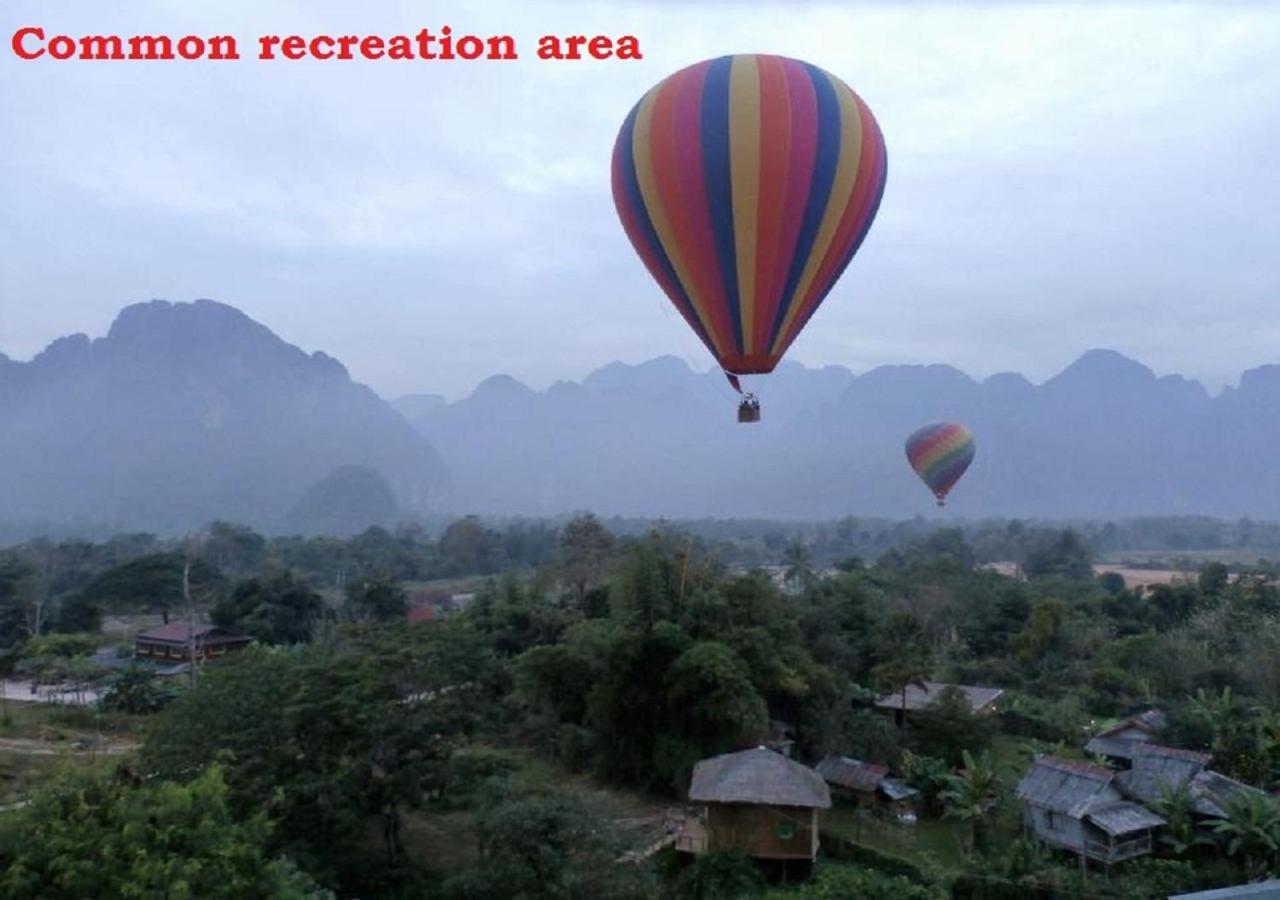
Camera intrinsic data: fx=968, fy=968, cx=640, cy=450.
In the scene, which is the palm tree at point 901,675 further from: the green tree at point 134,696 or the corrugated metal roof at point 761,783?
the green tree at point 134,696

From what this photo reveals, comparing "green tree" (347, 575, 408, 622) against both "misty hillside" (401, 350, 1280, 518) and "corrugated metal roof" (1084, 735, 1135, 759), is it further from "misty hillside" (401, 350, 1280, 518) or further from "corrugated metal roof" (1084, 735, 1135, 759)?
"misty hillside" (401, 350, 1280, 518)

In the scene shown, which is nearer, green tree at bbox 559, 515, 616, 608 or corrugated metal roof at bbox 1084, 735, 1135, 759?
corrugated metal roof at bbox 1084, 735, 1135, 759

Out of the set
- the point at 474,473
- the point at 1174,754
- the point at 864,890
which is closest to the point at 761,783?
the point at 864,890

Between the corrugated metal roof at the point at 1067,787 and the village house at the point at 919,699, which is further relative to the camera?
the village house at the point at 919,699

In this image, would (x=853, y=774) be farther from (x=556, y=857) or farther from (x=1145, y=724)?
(x=556, y=857)

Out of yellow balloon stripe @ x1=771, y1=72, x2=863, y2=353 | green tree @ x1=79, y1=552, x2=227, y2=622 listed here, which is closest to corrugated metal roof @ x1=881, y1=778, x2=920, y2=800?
yellow balloon stripe @ x1=771, y1=72, x2=863, y2=353

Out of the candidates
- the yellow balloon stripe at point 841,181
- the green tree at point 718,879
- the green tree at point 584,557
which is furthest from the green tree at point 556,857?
the green tree at point 584,557

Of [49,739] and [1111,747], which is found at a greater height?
[1111,747]
